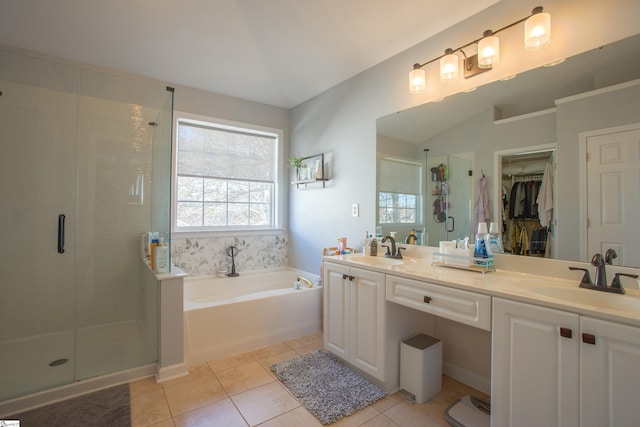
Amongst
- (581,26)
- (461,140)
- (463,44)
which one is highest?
(463,44)

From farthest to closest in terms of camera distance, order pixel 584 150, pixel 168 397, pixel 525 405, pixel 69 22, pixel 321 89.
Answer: pixel 321 89, pixel 69 22, pixel 168 397, pixel 584 150, pixel 525 405

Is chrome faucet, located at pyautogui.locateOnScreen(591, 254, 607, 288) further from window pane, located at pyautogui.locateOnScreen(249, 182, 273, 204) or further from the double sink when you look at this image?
window pane, located at pyautogui.locateOnScreen(249, 182, 273, 204)

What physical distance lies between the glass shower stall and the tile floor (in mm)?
370

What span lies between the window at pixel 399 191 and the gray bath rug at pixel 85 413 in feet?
7.32

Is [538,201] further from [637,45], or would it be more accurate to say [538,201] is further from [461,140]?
[637,45]

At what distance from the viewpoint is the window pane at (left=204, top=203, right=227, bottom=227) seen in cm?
340

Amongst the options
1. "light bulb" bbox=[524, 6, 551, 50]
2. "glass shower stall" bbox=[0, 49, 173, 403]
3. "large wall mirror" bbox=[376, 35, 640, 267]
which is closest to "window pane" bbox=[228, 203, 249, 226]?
"glass shower stall" bbox=[0, 49, 173, 403]

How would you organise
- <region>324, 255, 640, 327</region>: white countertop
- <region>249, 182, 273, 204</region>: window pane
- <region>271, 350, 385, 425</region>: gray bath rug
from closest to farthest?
<region>324, 255, 640, 327</region>: white countertop
<region>271, 350, 385, 425</region>: gray bath rug
<region>249, 182, 273, 204</region>: window pane

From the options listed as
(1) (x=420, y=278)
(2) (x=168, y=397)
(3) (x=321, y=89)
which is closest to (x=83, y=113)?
(3) (x=321, y=89)

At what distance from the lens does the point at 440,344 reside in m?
1.96

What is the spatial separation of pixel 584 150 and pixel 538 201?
0.33 m

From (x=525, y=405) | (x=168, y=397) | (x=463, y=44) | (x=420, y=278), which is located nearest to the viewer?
(x=525, y=405)

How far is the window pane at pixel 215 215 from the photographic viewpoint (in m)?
3.40

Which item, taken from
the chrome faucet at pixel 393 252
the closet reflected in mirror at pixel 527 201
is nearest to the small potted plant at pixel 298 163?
the chrome faucet at pixel 393 252
